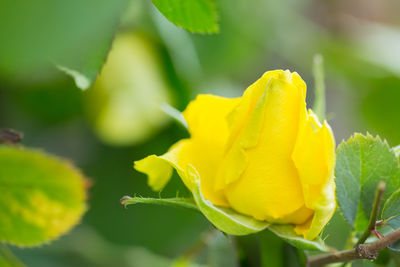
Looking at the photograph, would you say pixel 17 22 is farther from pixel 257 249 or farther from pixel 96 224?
pixel 96 224

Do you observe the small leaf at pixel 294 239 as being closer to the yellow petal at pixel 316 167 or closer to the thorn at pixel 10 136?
the yellow petal at pixel 316 167

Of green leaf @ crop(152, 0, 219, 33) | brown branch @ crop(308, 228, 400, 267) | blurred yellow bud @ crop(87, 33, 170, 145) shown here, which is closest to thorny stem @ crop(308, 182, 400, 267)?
brown branch @ crop(308, 228, 400, 267)

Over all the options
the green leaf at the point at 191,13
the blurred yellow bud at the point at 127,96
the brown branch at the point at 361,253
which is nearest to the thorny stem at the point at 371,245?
the brown branch at the point at 361,253

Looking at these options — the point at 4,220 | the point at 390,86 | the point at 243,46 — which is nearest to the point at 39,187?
the point at 4,220

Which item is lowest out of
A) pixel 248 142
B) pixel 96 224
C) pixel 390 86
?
pixel 96 224

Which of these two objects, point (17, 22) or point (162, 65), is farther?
point (162, 65)

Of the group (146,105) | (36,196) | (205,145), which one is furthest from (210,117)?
(146,105)

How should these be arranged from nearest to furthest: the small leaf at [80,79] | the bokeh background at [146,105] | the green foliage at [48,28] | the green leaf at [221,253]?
the green foliage at [48,28] < the small leaf at [80,79] < the green leaf at [221,253] < the bokeh background at [146,105]
